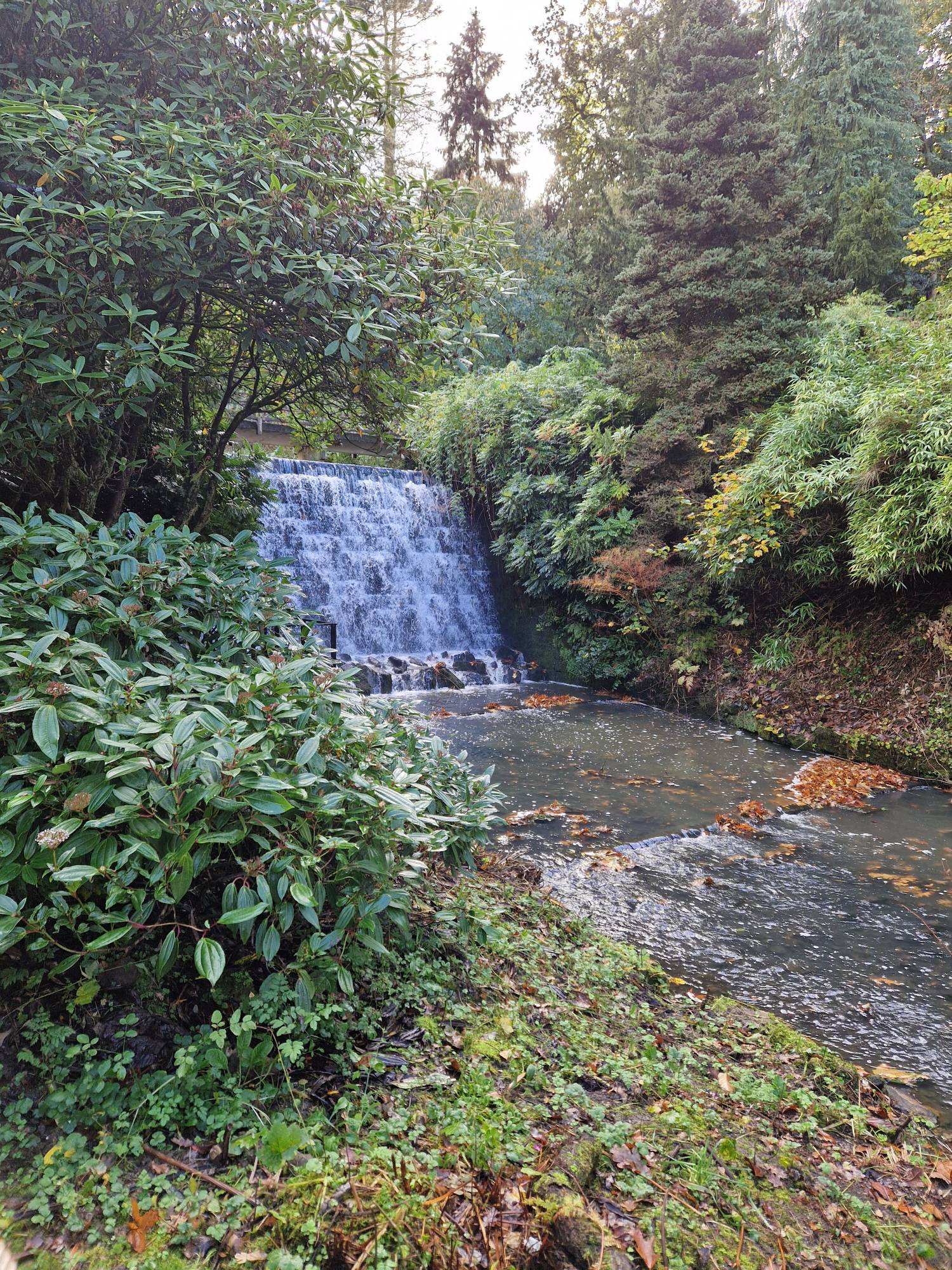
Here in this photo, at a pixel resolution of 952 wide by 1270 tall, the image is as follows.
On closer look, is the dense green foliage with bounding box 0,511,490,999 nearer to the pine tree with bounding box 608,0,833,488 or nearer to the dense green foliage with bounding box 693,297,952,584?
the dense green foliage with bounding box 693,297,952,584

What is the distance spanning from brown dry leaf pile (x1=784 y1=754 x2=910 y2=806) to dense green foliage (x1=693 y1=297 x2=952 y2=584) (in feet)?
6.31

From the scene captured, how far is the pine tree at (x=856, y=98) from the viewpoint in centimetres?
1461

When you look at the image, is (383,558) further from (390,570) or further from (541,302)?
(541,302)

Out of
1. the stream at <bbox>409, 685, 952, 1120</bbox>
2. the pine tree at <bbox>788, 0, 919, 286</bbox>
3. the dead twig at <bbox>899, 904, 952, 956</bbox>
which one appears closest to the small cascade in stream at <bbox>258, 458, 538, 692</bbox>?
the stream at <bbox>409, 685, 952, 1120</bbox>

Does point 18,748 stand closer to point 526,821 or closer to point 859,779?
point 526,821

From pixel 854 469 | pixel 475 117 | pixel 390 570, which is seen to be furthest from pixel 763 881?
pixel 475 117

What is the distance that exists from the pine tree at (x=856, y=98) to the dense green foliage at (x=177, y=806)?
16740mm

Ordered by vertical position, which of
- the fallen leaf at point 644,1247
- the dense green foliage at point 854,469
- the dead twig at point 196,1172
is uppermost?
the dense green foliage at point 854,469

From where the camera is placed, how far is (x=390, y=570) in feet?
38.3

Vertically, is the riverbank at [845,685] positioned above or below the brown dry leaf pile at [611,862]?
above

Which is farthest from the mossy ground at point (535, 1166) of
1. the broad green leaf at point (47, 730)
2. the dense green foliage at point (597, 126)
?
the dense green foliage at point (597, 126)

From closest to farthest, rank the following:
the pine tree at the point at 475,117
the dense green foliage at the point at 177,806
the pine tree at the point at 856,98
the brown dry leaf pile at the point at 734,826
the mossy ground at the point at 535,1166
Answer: the mossy ground at the point at 535,1166
the dense green foliage at the point at 177,806
the brown dry leaf pile at the point at 734,826
the pine tree at the point at 856,98
the pine tree at the point at 475,117

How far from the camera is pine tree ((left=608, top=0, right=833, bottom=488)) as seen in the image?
902 centimetres

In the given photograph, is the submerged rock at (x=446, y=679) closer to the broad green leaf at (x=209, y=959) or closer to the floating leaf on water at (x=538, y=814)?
the floating leaf on water at (x=538, y=814)
